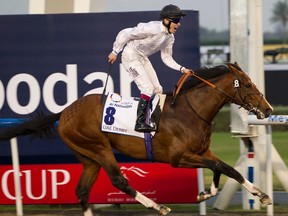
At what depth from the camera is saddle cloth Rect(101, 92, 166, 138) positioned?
7.98 metres

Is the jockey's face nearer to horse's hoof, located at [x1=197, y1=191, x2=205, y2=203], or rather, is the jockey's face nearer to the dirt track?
horse's hoof, located at [x1=197, y1=191, x2=205, y2=203]

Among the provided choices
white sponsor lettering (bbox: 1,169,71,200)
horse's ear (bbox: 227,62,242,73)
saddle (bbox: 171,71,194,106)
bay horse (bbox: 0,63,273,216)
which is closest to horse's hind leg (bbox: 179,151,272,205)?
bay horse (bbox: 0,63,273,216)

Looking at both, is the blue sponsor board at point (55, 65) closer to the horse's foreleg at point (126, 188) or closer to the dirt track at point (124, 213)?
the dirt track at point (124, 213)

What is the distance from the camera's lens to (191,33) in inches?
339

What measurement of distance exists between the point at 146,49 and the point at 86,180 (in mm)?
1381

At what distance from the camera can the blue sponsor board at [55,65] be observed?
28.7 feet

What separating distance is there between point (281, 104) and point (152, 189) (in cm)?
1157

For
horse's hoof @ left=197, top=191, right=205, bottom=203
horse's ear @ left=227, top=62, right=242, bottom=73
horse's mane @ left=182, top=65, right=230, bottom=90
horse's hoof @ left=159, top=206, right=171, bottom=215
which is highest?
horse's ear @ left=227, top=62, right=242, bottom=73

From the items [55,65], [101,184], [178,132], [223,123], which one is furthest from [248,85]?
[223,123]

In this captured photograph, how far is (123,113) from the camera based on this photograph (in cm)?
804

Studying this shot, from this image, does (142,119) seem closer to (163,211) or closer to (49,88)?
(163,211)

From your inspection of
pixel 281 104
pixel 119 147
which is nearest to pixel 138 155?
pixel 119 147

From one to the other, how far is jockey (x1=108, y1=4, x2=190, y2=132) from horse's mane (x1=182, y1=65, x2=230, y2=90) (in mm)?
128

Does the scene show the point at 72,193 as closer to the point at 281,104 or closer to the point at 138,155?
the point at 138,155
